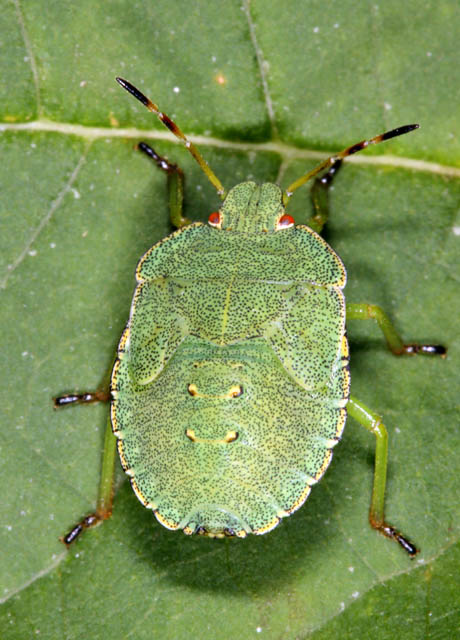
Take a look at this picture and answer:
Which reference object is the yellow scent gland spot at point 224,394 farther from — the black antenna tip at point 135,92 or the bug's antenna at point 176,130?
the black antenna tip at point 135,92

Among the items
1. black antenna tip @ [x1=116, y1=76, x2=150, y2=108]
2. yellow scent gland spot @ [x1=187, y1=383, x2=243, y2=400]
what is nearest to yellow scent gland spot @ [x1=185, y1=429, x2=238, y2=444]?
yellow scent gland spot @ [x1=187, y1=383, x2=243, y2=400]

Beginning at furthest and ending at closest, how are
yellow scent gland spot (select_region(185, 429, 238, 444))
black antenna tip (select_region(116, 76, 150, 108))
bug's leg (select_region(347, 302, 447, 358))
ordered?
bug's leg (select_region(347, 302, 447, 358)) → black antenna tip (select_region(116, 76, 150, 108)) → yellow scent gland spot (select_region(185, 429, 238, 444))

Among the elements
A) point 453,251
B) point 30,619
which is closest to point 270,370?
point 453,251

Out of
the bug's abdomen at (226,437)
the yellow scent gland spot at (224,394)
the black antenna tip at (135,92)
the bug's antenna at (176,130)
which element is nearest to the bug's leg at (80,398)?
the bug's abdomen at (226,437)

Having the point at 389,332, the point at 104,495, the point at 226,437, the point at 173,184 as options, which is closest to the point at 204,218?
the point at 173,184

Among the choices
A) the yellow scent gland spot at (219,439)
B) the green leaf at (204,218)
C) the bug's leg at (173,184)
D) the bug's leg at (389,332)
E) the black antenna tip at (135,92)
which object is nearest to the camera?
the yellow scent gland spot at (219,439)

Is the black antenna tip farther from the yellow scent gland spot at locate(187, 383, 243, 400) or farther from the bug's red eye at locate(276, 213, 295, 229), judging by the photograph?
the yellow scent gland spot at locate(187, 383, 243, 400)
